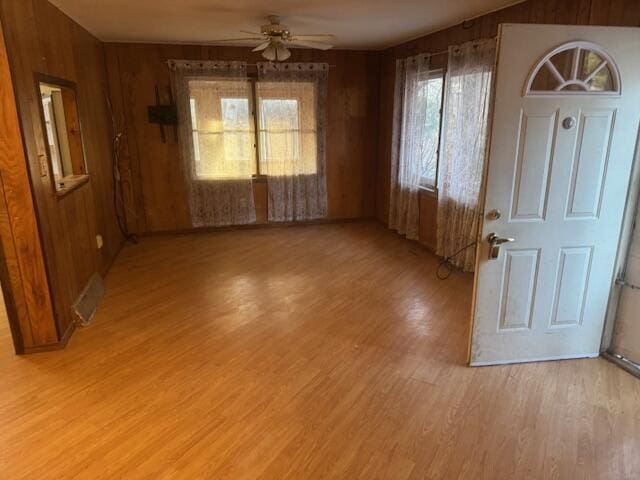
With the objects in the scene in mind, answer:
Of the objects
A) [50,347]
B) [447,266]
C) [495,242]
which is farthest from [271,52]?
[50,347]

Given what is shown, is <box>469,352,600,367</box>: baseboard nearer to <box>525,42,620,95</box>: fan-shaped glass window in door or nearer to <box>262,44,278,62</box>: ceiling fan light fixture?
<box>525,42,620,95</box>: fan-shaped glass window in door

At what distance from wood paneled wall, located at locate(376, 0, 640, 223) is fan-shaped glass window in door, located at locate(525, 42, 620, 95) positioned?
47cm

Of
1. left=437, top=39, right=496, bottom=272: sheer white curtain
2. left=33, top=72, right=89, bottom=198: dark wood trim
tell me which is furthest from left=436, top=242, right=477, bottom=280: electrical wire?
left=33, top=72, right=89, bottom=198: dark wood trim

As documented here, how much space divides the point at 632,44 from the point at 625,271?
4.54ft

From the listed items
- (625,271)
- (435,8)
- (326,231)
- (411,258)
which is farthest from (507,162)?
(326,231)

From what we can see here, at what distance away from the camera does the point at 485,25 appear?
→ 148 inches

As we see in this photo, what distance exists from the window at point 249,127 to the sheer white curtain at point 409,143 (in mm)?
1234

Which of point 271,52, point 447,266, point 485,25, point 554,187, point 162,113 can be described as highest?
point 485,25

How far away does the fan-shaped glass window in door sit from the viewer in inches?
93.4

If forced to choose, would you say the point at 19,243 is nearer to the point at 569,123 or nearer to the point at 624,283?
the point at 569,123

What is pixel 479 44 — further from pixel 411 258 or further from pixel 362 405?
pixel 362 405

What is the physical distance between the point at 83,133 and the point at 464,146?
3.62m

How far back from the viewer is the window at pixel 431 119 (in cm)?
466

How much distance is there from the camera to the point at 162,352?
2.98m
